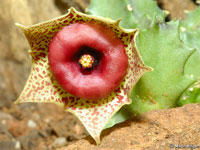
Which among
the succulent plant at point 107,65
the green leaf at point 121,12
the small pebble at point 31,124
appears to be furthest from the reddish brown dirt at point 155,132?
the small pebble at point 31,124

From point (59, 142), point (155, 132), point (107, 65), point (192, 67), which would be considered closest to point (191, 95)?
point (192, 67)

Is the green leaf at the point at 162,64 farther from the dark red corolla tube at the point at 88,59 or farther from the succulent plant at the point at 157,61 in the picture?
the dark red corolla tube at the point at 88,59

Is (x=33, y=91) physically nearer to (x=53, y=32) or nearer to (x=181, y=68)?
(x=53, y=32)

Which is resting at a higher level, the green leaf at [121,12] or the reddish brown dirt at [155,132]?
the green leaf at [121,12]

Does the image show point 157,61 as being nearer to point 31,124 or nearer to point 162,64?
point 162,64

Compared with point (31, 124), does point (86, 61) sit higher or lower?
higher

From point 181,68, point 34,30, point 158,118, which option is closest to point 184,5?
point 181,68
